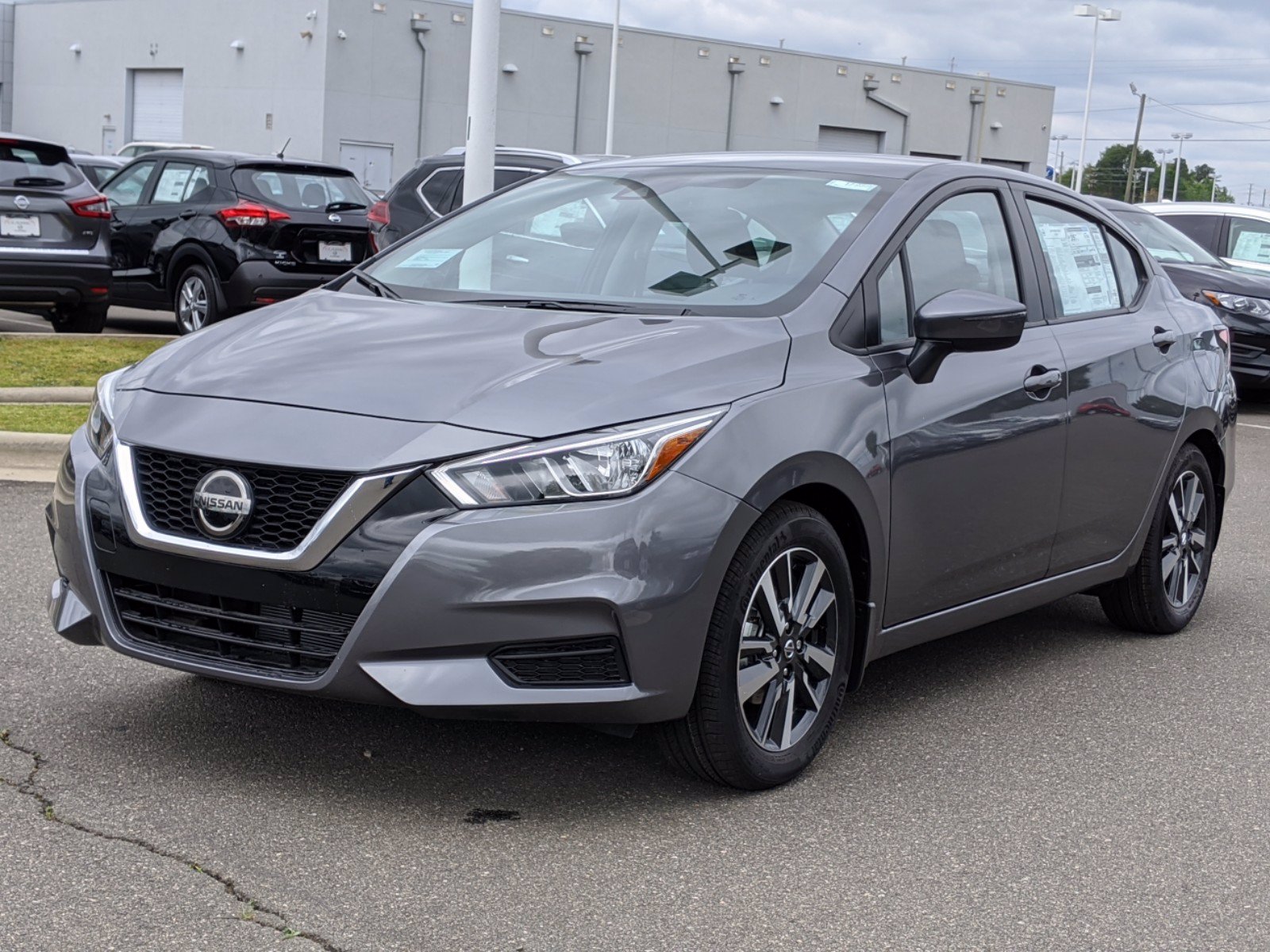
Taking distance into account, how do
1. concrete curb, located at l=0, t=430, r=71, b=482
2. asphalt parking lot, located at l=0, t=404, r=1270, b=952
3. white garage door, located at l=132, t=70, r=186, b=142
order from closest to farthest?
asphalt parking lot, located at l=0, t=404, r=1270, b=952
concrete curb, located at l=0, t=430, r=71, b=482
white garage door, located at l=132, t=70, r=186, b=142

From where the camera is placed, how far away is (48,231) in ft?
42.3

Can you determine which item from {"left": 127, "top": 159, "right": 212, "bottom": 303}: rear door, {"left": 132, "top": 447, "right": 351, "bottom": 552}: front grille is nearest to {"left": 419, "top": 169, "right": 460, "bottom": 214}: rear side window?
{"left": 127, "top": 159, "right": 212, "bottom": 303}: rear door

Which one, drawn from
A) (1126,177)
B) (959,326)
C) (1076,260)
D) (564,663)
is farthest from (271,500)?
(1126,177)

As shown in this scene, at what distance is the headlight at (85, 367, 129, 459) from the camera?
4.05m

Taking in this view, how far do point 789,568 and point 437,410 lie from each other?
0.98m

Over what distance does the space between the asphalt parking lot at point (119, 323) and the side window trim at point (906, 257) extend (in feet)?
36.6

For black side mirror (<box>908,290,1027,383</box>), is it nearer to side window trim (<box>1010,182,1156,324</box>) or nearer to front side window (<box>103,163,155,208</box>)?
side window trim (<box>1010,182,1156,324</box>)

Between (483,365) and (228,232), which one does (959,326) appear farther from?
(228,232)

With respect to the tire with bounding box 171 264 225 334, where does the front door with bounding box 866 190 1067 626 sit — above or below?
above

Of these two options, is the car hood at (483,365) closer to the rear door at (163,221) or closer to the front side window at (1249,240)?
the rear door at (163,221)

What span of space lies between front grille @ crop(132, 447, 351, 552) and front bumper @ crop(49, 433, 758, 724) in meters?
0.08

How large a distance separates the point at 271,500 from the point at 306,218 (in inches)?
434

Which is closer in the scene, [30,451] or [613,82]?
[30,451]

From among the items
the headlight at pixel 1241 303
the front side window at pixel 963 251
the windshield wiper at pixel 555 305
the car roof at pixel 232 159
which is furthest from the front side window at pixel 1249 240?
the windshield wiper at pixel 555 305
